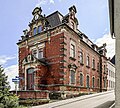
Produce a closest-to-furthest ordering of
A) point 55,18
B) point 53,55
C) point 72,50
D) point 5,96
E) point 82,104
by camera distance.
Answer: point 5,96
point 82,104
point 53,55
point 72,50
point 55,18

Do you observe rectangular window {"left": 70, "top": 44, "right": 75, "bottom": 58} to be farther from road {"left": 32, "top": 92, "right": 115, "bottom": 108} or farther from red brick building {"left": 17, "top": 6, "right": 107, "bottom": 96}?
road {"left": 32, "top": 92, "right": 115, "bottom": 108}

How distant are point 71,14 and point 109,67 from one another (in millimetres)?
27576

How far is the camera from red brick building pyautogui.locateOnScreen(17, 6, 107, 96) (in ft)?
83.9

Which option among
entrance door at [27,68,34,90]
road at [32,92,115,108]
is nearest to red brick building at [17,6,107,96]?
entrance door at [27,68,34,90]

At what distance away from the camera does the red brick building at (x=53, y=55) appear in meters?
25.6

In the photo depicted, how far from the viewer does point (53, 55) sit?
87.2ft

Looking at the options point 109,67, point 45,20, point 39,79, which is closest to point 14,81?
point 39,79

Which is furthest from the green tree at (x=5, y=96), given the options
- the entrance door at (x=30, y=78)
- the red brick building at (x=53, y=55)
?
the entrance door at (x=30, y=78)

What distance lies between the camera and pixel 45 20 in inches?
1118

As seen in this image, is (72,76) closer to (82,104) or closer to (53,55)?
(53,55)

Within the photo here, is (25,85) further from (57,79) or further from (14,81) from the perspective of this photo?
(14,81)

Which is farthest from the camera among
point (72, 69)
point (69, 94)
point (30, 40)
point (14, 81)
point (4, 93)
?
point (30, 40)

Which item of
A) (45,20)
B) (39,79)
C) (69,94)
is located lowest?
(69,94)

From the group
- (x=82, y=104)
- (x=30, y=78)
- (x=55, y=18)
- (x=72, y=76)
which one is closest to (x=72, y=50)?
(x=72, y=76)
